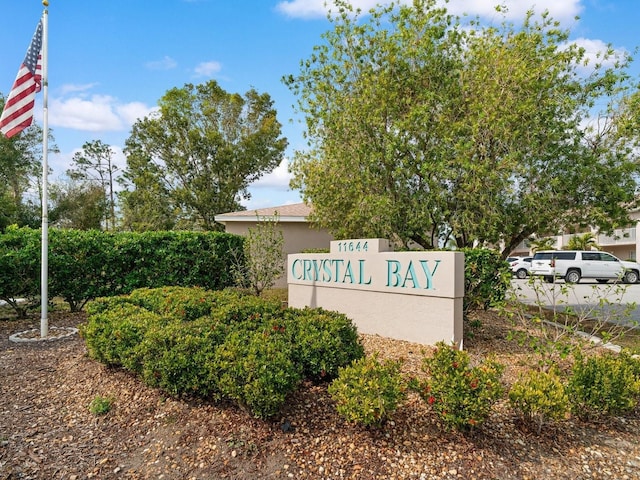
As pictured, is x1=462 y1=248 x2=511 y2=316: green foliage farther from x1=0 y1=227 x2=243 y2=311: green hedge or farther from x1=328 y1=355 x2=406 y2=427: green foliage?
x1=0 y1=227 x2=243 y2=311: green hedge

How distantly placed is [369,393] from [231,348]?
3.96 feet

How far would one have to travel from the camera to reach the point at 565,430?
327cm

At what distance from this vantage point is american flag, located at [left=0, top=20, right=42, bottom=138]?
250 inches

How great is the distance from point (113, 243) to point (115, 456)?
274 inches

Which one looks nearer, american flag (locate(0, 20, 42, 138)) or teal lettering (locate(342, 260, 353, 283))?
american flag (locate(0, 20, 42, 138))

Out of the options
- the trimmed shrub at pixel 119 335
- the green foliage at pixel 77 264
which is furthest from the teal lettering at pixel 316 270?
the green foliage at pixel 77 264

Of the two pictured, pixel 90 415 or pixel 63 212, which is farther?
pixel 63 212

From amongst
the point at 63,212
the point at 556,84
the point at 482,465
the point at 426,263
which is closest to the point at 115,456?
the point at 482,465

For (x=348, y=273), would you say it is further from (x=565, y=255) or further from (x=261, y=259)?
(x=565, y=255)

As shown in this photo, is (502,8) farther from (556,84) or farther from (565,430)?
(565,430)

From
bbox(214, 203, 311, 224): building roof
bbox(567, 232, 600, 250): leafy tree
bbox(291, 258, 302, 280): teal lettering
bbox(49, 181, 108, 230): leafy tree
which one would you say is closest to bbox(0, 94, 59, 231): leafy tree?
bbox(49, 181, 108, 230): leafy tree

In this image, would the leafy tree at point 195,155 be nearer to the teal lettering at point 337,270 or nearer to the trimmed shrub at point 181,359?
the teal lettering at point 337,270

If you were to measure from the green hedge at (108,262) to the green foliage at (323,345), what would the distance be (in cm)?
633

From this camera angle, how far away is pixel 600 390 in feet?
11.0
